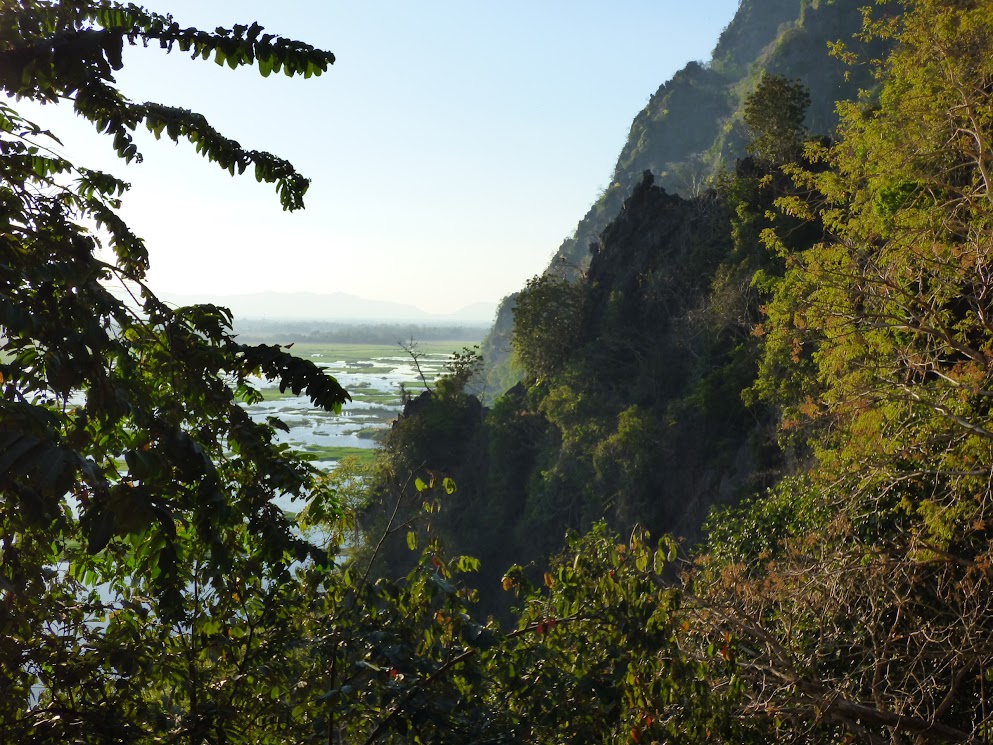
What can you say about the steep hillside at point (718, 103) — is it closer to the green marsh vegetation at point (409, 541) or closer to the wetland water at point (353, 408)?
the wetland water at point (353, 408)

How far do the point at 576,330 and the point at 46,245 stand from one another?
27336 mm

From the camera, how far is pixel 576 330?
30.2 metres

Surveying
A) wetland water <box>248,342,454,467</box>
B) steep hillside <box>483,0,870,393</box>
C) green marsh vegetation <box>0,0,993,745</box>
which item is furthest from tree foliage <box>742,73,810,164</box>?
steep hillside <box>483,0,870,393</box>

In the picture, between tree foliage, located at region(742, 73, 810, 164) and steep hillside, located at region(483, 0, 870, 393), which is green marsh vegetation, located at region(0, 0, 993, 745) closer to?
tree foliage, located at region(742, 73, 810, 164)

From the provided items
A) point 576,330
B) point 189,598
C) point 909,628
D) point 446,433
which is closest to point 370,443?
point 446,433

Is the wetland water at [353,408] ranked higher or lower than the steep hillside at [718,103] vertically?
lower

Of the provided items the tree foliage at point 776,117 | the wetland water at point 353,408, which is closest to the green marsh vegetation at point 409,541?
the tree foliage at point 776,117

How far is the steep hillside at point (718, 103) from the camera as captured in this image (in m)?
60.7

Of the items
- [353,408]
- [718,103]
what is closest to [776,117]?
[353,408]

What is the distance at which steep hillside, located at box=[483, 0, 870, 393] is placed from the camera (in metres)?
60.7

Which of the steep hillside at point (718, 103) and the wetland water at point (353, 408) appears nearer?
the wetland water at point (353, 408)

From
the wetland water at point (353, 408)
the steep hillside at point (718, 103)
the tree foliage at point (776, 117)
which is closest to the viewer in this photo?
the tree foliage at point (776, 117)

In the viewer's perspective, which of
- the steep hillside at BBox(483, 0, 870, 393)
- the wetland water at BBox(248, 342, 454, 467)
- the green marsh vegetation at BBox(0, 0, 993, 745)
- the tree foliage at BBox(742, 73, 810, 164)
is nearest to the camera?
the green marsh vegetation at BBox(0, 0, 993, 745)

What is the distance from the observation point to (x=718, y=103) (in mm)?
82562
